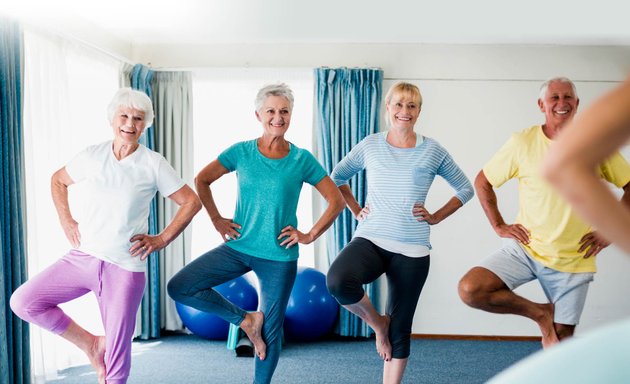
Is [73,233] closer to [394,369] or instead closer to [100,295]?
[100,295]

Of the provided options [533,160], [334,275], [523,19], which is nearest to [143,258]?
[334,275]

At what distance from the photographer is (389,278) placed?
3.46m

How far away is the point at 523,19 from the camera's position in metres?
5.14

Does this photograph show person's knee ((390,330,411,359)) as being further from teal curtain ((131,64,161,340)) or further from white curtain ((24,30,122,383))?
teal curtain ((131,64,161,340))

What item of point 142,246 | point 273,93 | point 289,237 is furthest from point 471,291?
point 142,246

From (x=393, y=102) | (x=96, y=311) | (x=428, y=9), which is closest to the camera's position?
(x=393, y=102)

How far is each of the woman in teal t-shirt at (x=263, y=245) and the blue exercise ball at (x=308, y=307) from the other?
2.11 metres

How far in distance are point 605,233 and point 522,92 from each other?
5301 mm

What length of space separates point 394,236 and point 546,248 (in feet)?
2.44

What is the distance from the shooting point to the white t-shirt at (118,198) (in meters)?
3.21

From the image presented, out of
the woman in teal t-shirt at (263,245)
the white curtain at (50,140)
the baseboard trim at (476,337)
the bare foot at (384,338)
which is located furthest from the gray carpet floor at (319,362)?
the woman in teal t-shirt at (263,245)

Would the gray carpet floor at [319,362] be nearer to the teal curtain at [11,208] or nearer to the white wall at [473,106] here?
the white wall at [473,106]

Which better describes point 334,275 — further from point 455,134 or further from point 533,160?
point 455,134

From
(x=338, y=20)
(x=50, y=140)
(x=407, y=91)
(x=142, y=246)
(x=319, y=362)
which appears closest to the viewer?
(x=142, y=246)
